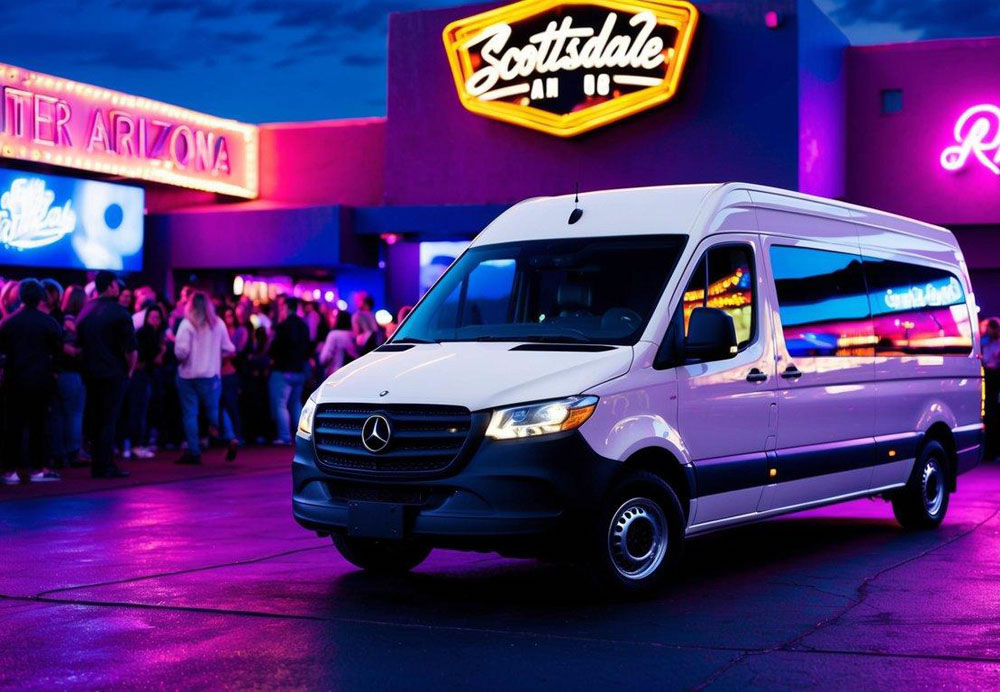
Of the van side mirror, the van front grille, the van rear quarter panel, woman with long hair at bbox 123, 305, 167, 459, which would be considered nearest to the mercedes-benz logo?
the van front grille

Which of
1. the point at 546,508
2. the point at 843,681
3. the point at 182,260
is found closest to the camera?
the point at 843,681

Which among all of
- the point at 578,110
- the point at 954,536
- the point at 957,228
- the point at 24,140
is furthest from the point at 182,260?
the point at 954,536

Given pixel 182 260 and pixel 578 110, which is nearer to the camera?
pixel 578 110

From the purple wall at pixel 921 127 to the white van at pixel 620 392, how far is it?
17305 millimetres

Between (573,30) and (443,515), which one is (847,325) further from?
(573,30)

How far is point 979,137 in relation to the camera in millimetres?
26297

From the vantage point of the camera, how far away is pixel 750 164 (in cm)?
2492

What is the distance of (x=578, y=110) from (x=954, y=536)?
16.4 meters

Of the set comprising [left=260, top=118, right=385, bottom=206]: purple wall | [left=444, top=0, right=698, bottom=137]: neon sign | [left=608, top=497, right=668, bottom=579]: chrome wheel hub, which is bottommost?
[left=608, top=497, right=668, bottom=579]: chrome wheel hub

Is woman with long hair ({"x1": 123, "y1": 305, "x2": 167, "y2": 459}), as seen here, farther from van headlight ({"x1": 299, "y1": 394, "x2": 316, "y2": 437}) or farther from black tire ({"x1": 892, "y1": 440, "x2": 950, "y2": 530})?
black tire ({"x1": 892, "y1": 440, "x2": 950, "y2": 530})

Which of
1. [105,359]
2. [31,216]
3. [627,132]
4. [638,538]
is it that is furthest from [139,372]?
[627,132]

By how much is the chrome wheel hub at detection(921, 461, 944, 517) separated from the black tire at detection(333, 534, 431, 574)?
4.42m

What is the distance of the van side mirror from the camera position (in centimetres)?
784

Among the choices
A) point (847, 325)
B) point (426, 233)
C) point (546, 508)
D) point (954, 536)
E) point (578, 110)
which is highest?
Result: point (578, 110)
